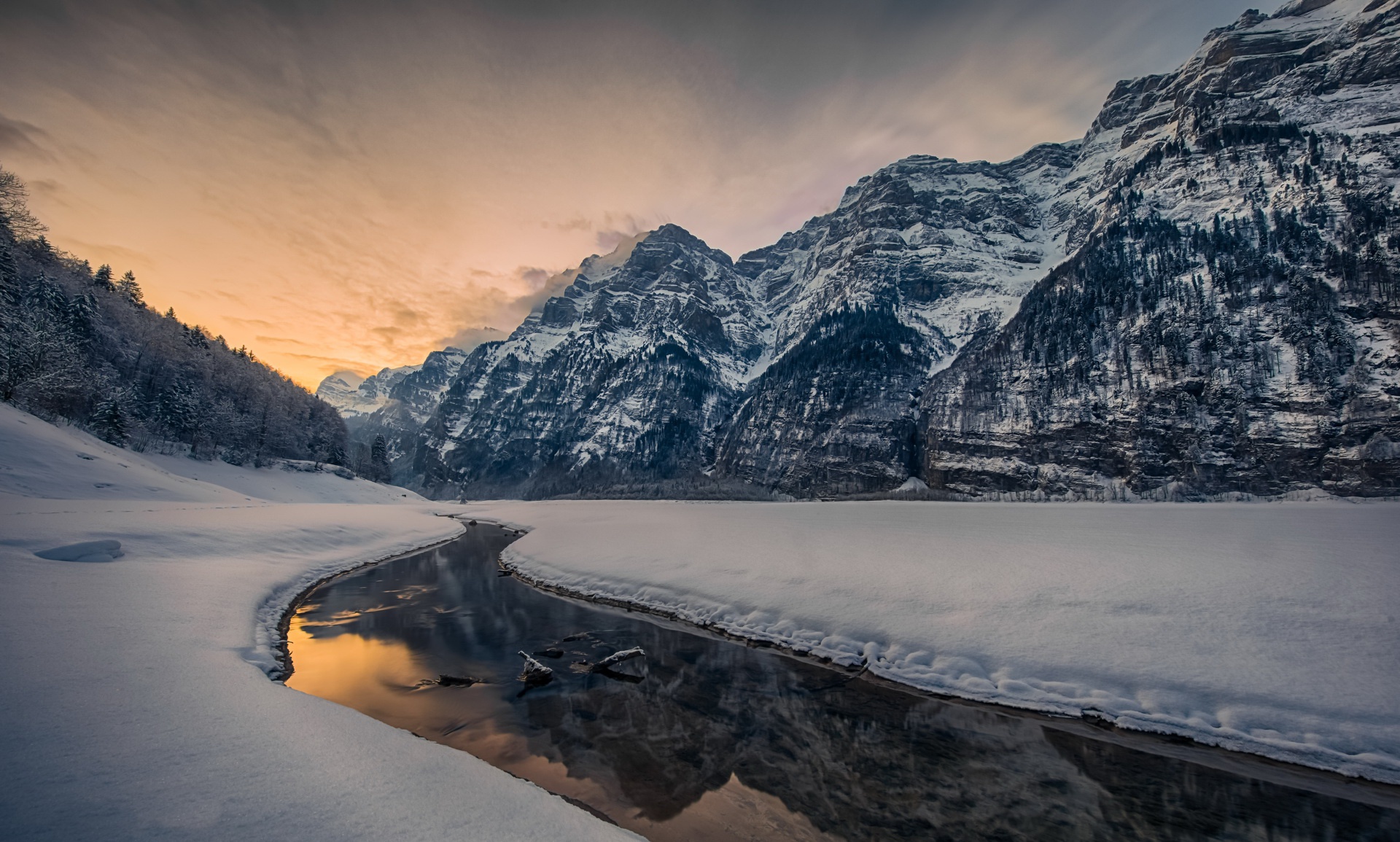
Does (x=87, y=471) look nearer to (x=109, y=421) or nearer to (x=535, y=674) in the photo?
(x=109, y=421)

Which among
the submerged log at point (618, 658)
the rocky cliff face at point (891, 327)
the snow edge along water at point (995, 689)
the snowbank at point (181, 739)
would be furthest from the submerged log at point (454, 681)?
the rocky cliff face at point (891, 327)

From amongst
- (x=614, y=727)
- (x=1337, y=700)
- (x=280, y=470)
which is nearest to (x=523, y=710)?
(x=614, y=727)

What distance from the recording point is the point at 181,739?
638 centimetres

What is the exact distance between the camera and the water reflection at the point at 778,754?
8477 mm

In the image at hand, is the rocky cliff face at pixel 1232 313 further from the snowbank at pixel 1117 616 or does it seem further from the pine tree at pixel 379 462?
the pine tree at pixel 379 462

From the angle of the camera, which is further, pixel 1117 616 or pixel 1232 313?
pixel 1232 313

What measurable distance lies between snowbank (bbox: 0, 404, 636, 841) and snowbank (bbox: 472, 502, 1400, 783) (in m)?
11.5

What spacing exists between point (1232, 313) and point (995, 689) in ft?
389

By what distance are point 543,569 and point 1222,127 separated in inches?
6284

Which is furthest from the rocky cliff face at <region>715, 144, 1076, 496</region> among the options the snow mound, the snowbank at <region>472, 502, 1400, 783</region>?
the snow mound

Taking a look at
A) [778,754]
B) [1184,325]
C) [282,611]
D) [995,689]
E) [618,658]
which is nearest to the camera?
[778,754]

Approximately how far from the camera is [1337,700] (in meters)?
10.2

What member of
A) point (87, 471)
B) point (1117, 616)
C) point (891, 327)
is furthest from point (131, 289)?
point (891, 327)

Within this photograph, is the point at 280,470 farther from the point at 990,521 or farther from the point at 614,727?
the point at 990,521
